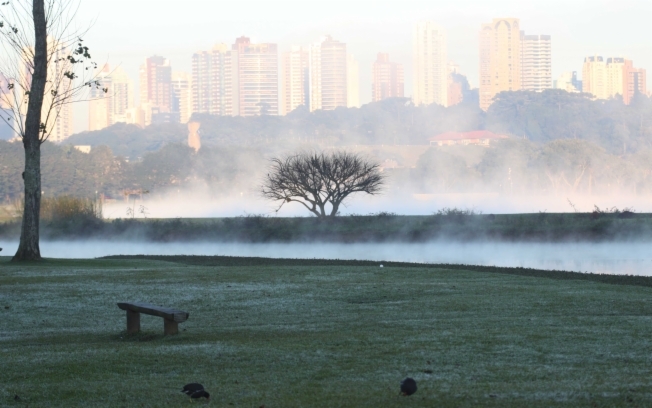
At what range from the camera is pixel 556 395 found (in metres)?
7.62

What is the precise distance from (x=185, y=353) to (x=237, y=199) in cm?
A: 11436

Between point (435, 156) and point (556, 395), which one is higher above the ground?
point (435, 156)

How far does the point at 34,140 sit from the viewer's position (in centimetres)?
2736

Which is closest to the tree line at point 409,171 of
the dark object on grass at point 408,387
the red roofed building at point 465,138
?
the red roofed building at point 465,138

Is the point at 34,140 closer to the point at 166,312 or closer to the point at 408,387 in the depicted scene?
the point at 166,312

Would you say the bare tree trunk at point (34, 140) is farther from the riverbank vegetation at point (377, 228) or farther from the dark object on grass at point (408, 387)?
the riverbank vegetation at point (377, 228)

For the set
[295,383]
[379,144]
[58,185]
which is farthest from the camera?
[379,144]

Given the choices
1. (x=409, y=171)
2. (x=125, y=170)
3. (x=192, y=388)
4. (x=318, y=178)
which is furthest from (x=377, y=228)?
(x=409, y=171)

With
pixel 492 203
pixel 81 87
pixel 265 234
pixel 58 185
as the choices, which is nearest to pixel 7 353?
pixel 81 87

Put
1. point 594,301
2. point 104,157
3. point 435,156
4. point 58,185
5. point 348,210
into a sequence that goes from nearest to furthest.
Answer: point 594,301
point 348,210
point 58,185
point 104,157
point 435,156

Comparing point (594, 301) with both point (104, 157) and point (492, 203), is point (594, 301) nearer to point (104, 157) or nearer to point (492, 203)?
point (492, 203)

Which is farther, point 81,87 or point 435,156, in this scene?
point 435,156

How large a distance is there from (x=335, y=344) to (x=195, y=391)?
10.1 feet

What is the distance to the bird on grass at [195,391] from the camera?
25.7ft
